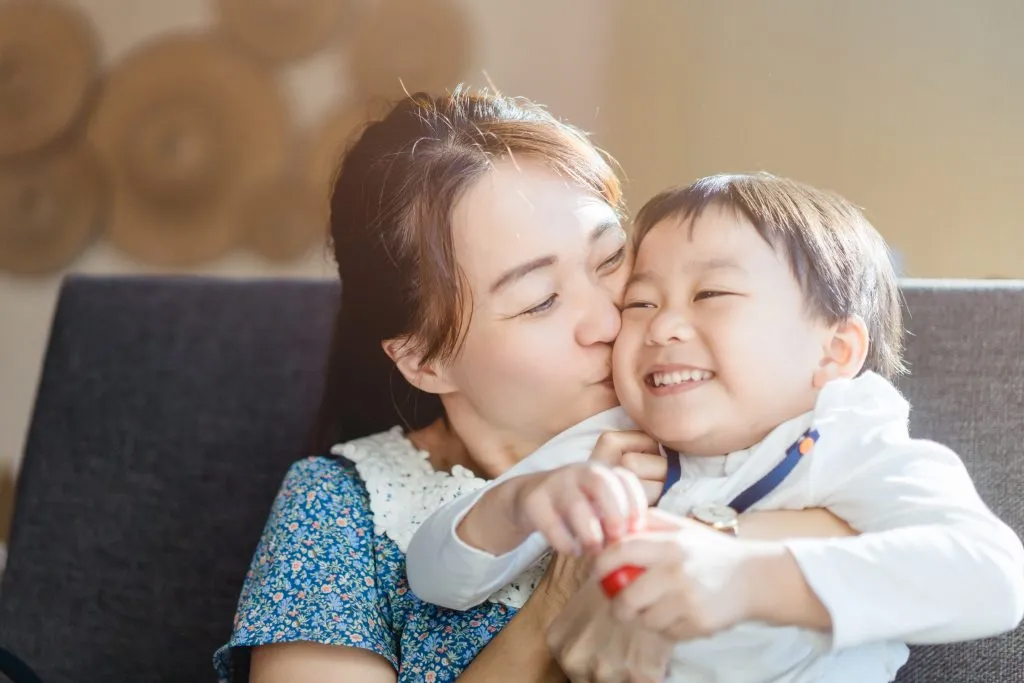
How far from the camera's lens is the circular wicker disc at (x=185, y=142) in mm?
2334

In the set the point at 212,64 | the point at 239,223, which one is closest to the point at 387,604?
the point at 239,223

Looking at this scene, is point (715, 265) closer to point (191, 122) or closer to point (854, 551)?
point (854, 551)

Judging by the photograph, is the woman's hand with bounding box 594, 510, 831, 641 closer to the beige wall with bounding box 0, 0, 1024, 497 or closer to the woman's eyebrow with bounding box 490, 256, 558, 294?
the woman's eyebrow with bounding box 490, 256, 558, 294

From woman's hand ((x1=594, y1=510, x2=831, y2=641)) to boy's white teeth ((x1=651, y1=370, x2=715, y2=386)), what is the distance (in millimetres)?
204

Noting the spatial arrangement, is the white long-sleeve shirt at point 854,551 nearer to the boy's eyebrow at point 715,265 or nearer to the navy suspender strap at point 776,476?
the navy suspender strap at point 776,476

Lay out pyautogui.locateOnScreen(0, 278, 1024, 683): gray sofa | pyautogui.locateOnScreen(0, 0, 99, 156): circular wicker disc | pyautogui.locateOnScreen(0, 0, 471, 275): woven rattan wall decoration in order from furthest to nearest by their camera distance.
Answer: pyautogui.locateOnScreen(0, 0, 99, 156): circular wicker disc < pyautogui.locateOnScreen(0, 0, 471, 275): woven rattan wall decoration < pyautogui.locateOnScreen(0, 278, 1024, 683): gray sofa

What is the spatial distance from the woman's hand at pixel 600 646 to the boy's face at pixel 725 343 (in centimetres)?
16

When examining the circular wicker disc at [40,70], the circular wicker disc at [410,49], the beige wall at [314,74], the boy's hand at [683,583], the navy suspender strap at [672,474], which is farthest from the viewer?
the circular wicker disc at [40,70]

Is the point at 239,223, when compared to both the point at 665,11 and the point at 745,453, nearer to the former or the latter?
the point at 665,11

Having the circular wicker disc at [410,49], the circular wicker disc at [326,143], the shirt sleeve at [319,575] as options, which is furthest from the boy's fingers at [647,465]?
the circular wicker disc at [326,143]

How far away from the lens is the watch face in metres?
0.86

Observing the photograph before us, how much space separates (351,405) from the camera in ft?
4.43

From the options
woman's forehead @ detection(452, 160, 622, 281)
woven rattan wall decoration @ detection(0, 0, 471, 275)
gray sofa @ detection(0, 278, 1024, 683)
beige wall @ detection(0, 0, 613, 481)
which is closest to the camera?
woman's forehead @ detection(452, 160, 622, 281)

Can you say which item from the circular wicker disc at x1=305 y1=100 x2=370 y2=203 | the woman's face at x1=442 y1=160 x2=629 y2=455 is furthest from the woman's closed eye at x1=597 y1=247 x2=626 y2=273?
the circular wicker disc at x1=305 y1=100 x2=370 y2=203
